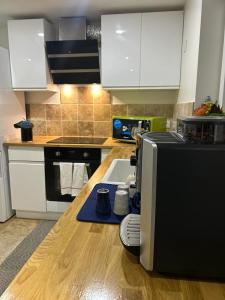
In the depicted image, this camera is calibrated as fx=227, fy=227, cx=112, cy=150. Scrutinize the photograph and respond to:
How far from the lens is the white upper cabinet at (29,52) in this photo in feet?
7.82

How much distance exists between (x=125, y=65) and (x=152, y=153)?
2007 millimetres

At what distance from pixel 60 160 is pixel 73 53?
114 centimetres

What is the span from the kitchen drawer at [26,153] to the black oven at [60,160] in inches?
2.8

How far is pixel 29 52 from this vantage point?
2445 mm

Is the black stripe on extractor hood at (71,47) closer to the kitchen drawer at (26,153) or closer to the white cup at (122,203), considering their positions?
the kitchen drawer at (26,153)

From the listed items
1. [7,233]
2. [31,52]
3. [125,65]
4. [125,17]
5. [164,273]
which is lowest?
[7,233]

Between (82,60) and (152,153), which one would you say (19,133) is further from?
(152,153)

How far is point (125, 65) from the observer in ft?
7.72

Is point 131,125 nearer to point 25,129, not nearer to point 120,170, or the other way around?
point 120,170

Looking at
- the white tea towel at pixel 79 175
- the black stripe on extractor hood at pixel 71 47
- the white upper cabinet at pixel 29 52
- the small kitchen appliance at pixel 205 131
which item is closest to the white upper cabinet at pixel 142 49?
the black stripe on extractor hood at pixel 71 47

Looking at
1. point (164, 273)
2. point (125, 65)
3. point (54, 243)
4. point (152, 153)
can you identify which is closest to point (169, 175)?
point (152, 153)

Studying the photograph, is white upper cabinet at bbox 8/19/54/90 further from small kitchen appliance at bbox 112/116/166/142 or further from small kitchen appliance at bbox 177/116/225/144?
small kitchen appliance at bbox 177/116/225/144

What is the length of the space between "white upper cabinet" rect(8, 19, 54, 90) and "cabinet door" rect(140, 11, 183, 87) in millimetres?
1045

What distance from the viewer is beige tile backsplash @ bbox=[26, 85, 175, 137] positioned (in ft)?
9.02
